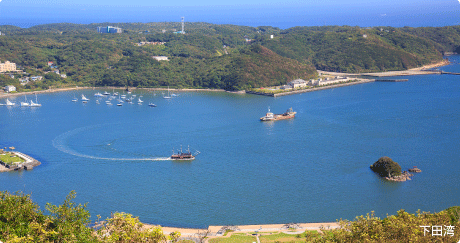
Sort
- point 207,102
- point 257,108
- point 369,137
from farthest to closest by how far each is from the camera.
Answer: point 207,102 → point 257,108 → point 369,137

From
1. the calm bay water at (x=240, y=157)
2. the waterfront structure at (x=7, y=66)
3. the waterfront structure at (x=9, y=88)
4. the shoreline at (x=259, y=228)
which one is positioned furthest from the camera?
the waterfront structure at (x=7, y=66)

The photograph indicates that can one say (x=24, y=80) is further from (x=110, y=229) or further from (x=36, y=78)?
(x=110, y=229)

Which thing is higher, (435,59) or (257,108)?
(435,59)

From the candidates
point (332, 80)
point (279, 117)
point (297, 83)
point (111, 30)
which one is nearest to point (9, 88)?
point (279, 117)

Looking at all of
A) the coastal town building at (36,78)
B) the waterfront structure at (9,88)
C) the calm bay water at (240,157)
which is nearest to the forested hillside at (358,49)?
the calm bay water at (240,157)

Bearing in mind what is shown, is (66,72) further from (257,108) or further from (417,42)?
(417,42)

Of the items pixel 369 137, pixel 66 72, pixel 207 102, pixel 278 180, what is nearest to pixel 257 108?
pixel 207 102

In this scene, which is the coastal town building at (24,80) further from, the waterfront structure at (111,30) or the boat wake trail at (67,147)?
the waterfront structure at (111,30)
